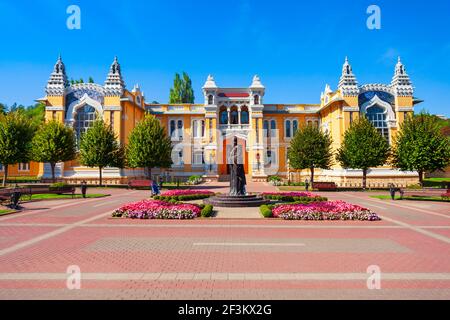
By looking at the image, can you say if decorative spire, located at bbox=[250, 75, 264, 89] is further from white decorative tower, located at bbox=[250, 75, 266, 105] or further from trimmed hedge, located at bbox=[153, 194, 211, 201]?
trimmed hedge, located at bbox=[153, 194, 211, 201]

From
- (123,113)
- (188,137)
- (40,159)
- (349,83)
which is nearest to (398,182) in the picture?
(349,83)

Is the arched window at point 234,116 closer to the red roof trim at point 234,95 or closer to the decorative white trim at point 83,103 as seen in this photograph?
the red roof trim at point 234,95

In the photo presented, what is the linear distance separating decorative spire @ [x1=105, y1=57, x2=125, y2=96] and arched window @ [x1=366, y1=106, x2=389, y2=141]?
33.7 meters

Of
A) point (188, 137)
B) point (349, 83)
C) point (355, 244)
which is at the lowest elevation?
point (355, 244)

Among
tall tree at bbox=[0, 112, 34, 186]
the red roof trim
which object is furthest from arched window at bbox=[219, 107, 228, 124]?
tall tree at bbox=[0, 112, 34, 186]

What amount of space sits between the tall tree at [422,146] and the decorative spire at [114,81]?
34.3 meters

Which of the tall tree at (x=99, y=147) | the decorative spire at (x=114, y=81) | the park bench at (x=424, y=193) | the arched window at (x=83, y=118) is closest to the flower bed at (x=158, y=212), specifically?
the park bench at (x=424, y=193)

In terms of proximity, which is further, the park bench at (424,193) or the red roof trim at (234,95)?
the red roof trim at (234,95)

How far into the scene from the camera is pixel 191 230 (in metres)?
11.6

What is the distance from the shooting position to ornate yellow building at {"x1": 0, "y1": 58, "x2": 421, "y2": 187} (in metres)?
38.0

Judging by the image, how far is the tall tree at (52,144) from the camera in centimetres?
3266

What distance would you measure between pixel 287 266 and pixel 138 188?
27923 millimetres
